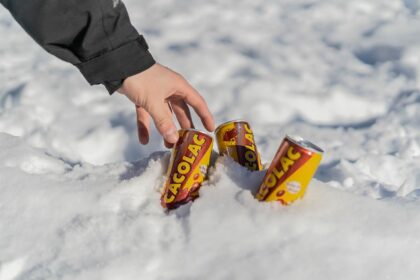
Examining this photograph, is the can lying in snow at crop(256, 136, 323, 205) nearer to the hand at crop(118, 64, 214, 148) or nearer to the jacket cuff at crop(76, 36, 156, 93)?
the hand at crop(118, 64, 214, 148)

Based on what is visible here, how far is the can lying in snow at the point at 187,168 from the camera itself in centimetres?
138

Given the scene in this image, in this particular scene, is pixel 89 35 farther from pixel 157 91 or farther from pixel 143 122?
Result: pixel 143 122

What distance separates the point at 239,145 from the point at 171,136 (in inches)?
9.2

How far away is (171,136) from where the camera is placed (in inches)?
55.4

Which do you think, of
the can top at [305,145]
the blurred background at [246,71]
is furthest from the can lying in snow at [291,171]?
the blurred background at [246,71]

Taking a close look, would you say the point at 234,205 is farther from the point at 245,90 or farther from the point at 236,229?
the point at 245,90

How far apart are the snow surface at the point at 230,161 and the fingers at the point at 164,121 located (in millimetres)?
129

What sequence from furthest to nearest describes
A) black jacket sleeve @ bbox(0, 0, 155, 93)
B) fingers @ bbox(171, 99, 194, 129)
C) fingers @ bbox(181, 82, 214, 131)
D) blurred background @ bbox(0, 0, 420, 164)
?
blurred background @ bbox(0, 0, 420, 164)
fingers @ bbox(171, 99, 194, 129)
fingers @ bbox(181, 82, 214, 131)
black jacket sleeve @ bbox(0, 0, 155, 93)

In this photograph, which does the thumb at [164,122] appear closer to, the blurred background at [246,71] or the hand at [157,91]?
the hand at [157,91]

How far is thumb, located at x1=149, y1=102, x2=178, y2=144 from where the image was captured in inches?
55.2

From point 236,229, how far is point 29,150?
85 cm

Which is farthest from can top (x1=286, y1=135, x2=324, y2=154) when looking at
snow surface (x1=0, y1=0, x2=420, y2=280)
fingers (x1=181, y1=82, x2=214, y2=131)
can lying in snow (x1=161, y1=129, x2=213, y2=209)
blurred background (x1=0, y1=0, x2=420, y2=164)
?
blurred background (x1=0, y1=0, x2=420, y2=164)

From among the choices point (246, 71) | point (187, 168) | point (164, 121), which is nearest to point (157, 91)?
point (164, 121)

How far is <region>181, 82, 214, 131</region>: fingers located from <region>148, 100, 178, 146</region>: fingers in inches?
4.4
